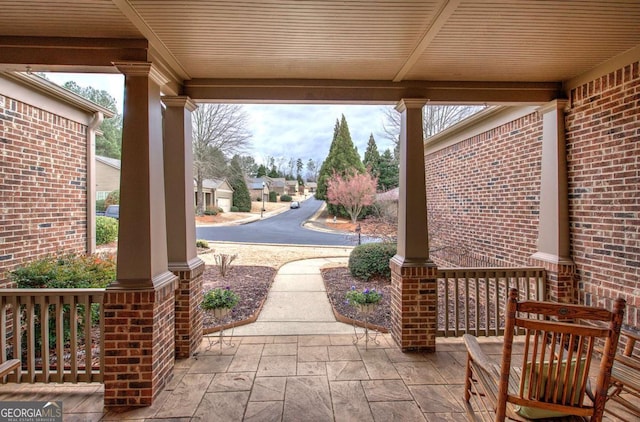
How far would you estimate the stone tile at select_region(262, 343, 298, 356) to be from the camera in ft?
11.0

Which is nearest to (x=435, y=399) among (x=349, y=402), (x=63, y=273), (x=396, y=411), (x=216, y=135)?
(x=396, y=411)

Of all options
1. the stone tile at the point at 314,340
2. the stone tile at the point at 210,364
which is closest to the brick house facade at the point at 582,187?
the stone tile at the point at 314,340

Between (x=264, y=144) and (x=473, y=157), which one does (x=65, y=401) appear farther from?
(x=264, y=144)

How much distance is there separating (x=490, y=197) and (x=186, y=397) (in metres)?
4.58

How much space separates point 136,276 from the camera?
8.23ft

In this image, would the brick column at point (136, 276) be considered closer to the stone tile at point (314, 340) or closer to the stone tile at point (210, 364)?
the stone tile at point (210, 364)

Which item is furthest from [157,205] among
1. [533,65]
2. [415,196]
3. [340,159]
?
[340,159]

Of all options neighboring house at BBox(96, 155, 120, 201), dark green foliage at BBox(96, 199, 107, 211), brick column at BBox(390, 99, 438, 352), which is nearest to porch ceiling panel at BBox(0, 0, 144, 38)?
brick column at BBox(390, 99, 438, 352)

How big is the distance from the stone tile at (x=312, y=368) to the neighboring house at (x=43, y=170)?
3.28 m

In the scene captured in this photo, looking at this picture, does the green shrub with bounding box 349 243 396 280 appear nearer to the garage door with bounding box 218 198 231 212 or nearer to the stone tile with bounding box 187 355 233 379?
the stone tile with bounding box 187 355 233 379

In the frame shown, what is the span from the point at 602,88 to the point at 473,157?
6.99 ft

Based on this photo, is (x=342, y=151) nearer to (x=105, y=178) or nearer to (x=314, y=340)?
(x=105, y=178)

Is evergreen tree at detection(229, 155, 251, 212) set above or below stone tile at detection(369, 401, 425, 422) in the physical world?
above

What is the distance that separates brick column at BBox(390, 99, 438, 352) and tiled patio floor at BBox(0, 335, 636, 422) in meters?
0.24
